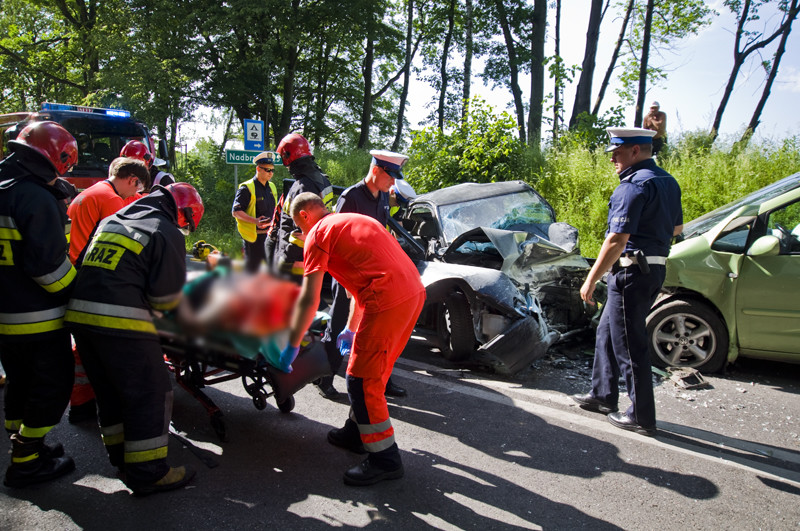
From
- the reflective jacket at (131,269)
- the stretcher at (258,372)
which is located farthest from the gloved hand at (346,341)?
the reflective jacket at (131,269)

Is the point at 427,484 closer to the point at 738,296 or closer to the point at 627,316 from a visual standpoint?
the point at 627,316

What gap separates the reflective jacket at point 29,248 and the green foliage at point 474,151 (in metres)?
8.52

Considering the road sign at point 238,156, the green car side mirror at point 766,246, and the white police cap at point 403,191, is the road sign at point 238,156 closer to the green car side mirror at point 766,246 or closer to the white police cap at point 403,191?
the white police cap at point 403,191

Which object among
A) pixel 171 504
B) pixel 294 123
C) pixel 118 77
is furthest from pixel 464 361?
pixel 294 123

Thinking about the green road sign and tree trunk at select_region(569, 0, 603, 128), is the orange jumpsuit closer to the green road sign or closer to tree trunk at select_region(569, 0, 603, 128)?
the green road sign

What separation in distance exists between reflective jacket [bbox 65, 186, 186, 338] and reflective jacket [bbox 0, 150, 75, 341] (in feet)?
1.00

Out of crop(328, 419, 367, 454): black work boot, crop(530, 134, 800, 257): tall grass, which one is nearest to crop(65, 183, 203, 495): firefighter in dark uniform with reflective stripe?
crop(328, 419, 367, 454): black work boot

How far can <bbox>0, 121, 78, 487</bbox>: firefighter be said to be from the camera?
2525 mm

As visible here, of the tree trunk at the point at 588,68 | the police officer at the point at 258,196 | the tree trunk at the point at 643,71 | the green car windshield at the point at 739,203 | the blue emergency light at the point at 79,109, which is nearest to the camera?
the green car windshield at the point at 739,203

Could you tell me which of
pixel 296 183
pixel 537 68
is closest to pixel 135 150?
pixel 296 183

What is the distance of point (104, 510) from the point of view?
2510 mm

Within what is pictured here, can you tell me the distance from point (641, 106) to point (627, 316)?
37.3ft

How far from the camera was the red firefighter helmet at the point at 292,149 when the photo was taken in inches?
168

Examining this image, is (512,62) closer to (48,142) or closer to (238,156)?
(238,156)
